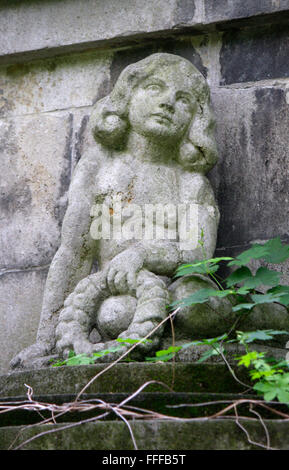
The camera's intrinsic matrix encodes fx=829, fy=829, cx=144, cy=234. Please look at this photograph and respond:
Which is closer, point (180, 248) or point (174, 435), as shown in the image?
point (174, 435)

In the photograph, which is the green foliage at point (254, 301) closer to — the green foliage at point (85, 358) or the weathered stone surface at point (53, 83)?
the green foliage at point (85, 358)

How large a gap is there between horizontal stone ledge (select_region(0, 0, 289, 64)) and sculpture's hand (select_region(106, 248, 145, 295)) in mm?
1567

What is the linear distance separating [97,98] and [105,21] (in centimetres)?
45

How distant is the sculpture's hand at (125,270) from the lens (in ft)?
12.2

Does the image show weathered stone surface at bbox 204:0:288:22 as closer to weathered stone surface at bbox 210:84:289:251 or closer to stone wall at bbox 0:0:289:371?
stone wall at bbox 0:0:289:371

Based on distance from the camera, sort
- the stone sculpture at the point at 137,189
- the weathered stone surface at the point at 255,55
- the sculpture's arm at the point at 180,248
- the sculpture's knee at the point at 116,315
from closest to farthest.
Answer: the sculpture's knee at the point at 116,315 < the sculpture's arm at the point at 180,248 < the stone sculpture at the point at 137,189 < the weathered stone surface at the point at 255,55

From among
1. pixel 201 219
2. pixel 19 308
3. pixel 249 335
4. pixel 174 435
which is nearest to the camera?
pixel 174 435

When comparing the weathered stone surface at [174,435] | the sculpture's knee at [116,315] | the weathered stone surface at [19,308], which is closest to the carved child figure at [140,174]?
the sculpture's knee at [116,315]

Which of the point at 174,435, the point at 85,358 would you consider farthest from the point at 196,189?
the point at 174,435

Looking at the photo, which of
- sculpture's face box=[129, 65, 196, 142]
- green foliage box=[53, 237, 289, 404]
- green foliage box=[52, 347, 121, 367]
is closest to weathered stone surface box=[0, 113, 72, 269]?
sculpture's face box=[129, 65, 196, 142]

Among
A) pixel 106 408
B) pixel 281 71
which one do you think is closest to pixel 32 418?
pixel 106 408

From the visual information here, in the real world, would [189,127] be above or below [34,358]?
above
